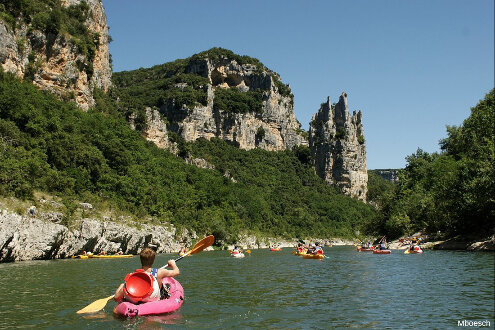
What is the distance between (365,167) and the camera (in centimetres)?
14225

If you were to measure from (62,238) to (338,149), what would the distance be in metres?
113

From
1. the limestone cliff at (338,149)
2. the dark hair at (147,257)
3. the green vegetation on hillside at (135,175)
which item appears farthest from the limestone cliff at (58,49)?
the limestone cliff at (338,149)

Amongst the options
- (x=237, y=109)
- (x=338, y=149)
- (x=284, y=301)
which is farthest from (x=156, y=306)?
(x=338, y=149)

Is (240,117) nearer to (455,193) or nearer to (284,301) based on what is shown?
(455,193)

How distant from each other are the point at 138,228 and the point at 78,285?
2687 centimetres

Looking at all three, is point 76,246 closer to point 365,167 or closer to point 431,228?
point 431,228

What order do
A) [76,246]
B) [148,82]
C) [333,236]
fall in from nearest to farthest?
[76,246] → [333,236] → [148,82]

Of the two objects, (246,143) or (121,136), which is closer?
(121,136)

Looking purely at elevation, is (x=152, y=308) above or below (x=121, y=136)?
below

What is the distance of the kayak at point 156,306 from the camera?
10883mm

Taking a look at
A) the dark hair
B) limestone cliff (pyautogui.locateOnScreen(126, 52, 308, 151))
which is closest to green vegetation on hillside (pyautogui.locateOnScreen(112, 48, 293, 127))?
limestone cliff (pyautogui.locateOnScreen(126, 52, 308, 151))

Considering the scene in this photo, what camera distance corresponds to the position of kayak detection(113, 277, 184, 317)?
428 inches

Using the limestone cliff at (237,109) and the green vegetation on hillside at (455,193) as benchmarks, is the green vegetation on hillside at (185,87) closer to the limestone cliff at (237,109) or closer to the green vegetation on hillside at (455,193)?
the limestone cliff at (237,109)

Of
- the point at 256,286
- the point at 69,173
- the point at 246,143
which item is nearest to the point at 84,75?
the point at 69,173
